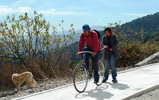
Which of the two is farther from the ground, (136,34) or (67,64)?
(136,34)

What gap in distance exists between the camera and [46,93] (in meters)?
5.69

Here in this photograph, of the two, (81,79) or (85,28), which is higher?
(85,28)

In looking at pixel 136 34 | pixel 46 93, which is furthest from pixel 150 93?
pixel 136 34

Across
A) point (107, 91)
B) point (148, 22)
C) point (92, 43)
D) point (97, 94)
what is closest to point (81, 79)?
point (97, 94)

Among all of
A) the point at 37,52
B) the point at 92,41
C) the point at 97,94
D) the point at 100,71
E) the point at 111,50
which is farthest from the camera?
the point at 37,52

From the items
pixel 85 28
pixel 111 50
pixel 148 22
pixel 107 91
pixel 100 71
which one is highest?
pixel 148 22

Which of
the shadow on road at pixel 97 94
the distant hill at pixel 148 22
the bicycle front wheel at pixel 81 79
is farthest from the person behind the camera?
the distant hill at pixel 148 22

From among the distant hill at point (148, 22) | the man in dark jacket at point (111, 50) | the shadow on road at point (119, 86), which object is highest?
the distant hill at point (148, 22)

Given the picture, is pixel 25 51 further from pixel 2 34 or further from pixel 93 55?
pixel 93 55

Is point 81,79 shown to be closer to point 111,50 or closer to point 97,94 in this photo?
point 97,94

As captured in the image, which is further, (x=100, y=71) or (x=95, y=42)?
(x=100, y=71)

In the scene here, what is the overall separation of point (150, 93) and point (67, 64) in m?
5.38

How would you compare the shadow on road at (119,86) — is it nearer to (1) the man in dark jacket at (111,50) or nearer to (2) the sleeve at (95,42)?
(1) the man in dark jacket at (111,50)

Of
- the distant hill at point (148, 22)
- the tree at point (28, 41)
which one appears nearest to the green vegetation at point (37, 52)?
the tree at point (28, 41)
